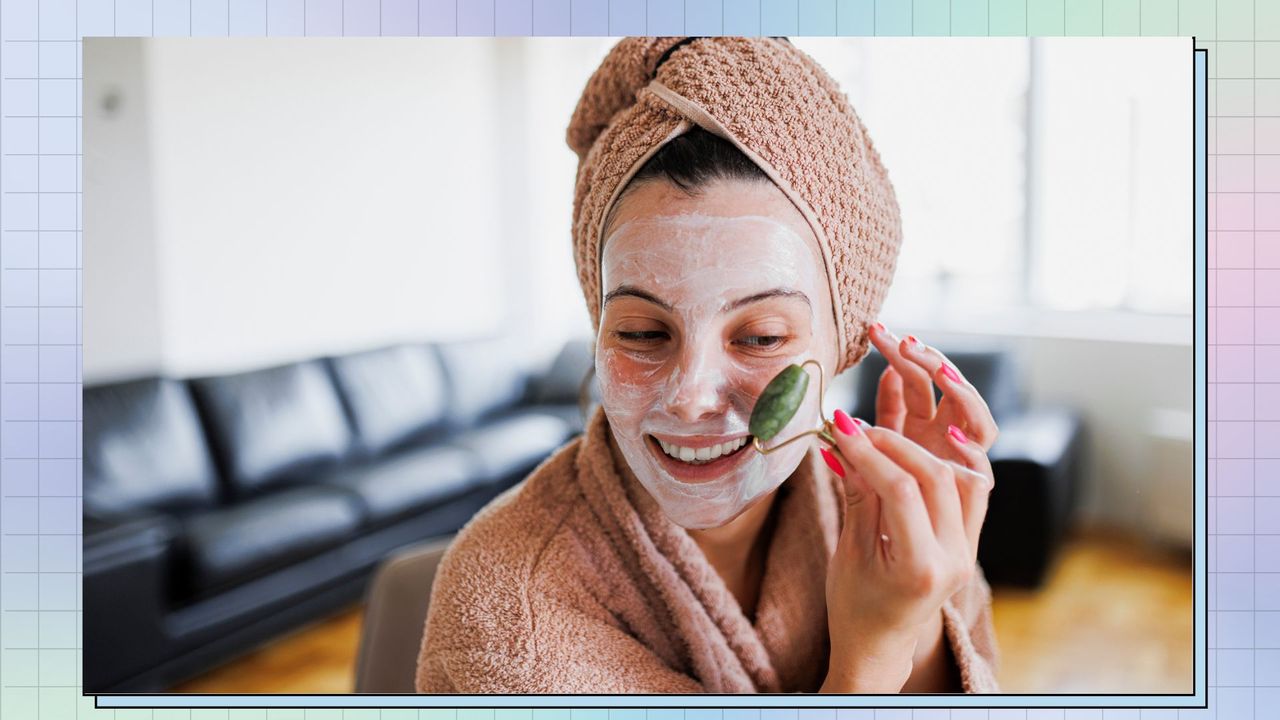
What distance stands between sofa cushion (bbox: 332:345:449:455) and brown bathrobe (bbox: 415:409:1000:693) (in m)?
0.18

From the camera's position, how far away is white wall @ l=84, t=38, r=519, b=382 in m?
1.32

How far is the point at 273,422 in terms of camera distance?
138 centimetres

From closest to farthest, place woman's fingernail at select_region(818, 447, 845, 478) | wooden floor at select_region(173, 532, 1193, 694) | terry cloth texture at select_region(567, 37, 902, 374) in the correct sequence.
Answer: terry cloth texture at select_region(567, 37, 902, 374) < woman's fingernail at select_region(818, 447, 845, 478) < wooden floor at select_region(173, 532, 1193, 694)

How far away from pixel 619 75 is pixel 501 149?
7.7 inches

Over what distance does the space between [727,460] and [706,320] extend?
0.54ft

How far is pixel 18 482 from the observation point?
1.37 meters

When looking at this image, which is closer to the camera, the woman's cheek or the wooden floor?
the woman's cheek

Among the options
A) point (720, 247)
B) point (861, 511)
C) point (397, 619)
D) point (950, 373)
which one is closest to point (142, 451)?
point (397, 619)

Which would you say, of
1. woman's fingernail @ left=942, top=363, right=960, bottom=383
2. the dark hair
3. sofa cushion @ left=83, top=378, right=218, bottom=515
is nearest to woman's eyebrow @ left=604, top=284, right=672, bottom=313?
the dark hair

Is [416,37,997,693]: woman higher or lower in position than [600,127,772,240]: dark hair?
lower

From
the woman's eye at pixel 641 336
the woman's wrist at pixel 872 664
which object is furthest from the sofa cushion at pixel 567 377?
the woman's wrist at pixel 872 664

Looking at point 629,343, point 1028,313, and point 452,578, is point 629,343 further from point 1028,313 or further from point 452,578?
point 1028,313

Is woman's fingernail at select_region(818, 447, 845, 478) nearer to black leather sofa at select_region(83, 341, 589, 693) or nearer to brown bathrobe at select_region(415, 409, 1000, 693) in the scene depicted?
brown bathrobe at select_region(415, 409, 1000, 693)

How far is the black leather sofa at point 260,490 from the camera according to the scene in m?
1.33
